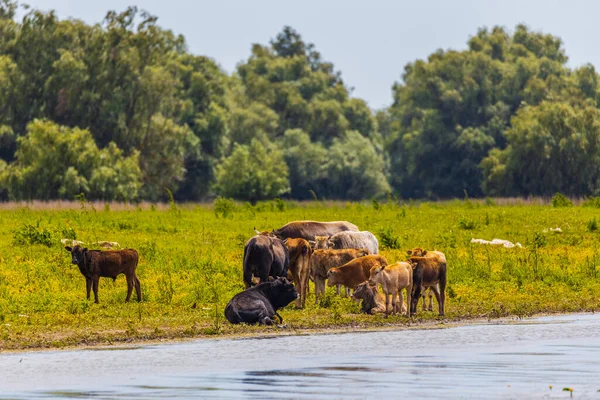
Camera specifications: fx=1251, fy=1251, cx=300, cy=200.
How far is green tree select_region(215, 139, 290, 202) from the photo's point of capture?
3506 inches

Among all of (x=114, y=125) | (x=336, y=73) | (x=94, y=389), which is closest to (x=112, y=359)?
(x=94, y=389)

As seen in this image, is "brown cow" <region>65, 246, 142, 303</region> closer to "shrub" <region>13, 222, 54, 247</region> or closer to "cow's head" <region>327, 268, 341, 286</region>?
"cow's head" <region>327, 268, 341, 286</region>

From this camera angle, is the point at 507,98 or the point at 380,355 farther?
the point at 507,98

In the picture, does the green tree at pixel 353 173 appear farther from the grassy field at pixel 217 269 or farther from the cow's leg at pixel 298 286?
the cow's leg at pixel 298 286

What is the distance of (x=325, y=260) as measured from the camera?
24.7 metres

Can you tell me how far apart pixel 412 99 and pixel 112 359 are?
3937 inches

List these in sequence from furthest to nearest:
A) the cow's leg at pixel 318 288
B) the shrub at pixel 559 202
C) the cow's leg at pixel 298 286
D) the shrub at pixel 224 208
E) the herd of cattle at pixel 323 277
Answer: the shrub at pixel 559 202 < the shrub at pixel 224 208 < the cow's leg at pixel 318 288 < the cow's leg at pixel 298 286 < the herd of cattle at pixel 323 277

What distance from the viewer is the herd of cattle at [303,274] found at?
22031 mm

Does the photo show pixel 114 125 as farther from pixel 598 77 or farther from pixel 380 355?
pixel 380 355

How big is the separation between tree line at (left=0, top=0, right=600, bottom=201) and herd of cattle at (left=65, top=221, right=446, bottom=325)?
113 ft

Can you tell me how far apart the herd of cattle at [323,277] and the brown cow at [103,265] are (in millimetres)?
2375

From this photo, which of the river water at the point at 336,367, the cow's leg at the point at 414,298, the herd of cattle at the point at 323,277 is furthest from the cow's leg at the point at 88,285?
the cow's leg at the point at 414,298

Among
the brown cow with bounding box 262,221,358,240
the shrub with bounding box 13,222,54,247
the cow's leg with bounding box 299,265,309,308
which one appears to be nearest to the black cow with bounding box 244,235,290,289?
the cow's leg with bounding box 299,265,309,308

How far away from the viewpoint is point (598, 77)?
109312 mm
